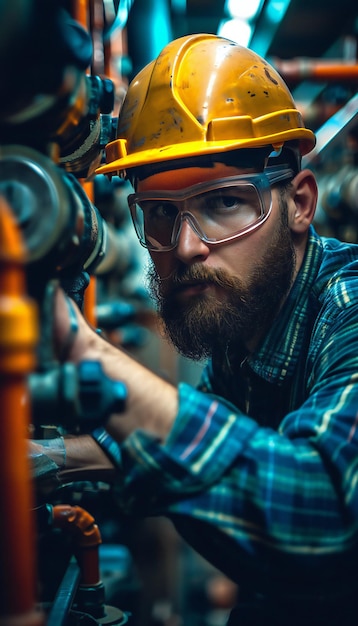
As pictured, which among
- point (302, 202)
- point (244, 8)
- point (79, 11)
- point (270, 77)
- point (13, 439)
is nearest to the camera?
point (13, 439)

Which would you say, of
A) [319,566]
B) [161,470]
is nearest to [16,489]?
[161,470]

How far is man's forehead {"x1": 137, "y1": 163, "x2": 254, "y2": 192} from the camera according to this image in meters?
1.63

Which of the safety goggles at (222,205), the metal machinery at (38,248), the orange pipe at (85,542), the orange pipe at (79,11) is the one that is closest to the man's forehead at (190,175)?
the safety goggles at (222,205)

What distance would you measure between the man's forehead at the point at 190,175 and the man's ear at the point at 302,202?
0.70 feet

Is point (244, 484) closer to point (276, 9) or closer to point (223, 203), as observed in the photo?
point (223, 203)

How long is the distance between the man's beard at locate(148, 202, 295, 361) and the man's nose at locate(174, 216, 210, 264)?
3cm

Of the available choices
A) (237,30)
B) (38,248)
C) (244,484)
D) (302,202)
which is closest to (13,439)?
(38,248)

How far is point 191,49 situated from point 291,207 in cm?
49

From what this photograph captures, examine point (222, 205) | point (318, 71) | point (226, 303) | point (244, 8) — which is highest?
point (244, 8)

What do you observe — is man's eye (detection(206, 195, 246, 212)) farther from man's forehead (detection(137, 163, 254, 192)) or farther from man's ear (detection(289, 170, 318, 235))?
man's ear (detection(289, 170, 318, 235))

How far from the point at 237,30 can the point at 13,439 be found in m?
2.68

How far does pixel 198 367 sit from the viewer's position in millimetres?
5539

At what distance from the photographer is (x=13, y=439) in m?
0.78

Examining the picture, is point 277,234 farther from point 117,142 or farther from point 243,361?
point 117,142
